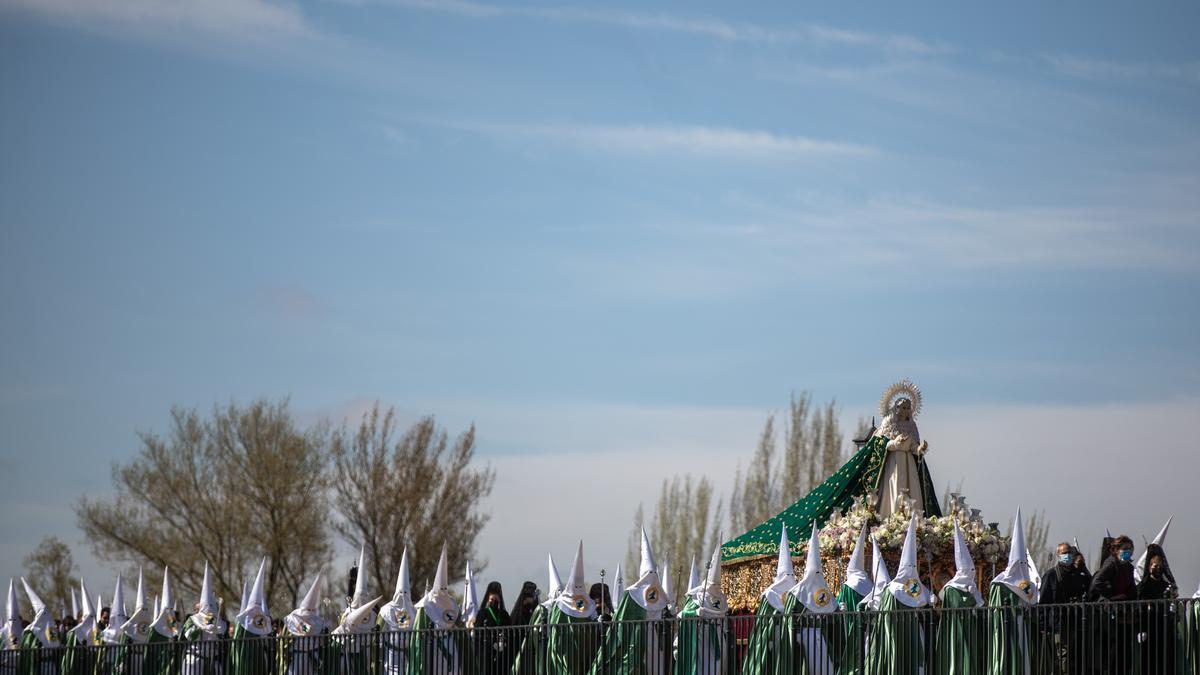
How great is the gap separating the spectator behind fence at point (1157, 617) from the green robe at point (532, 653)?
21.0ft

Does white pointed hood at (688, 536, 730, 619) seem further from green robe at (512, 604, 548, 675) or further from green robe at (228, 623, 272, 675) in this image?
green robe at (228, 623, 272, 675)

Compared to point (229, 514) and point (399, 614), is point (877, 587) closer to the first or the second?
point (399, 614)

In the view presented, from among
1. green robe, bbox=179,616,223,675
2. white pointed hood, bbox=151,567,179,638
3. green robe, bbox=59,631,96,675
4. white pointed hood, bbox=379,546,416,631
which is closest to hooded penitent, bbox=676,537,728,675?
white pointed hood, bbox=379,546,416,631

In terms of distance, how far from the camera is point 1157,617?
15352 millimetres

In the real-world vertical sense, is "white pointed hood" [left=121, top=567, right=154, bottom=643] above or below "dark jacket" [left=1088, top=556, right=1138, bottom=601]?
below

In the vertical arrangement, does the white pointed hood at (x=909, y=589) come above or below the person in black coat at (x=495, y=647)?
above

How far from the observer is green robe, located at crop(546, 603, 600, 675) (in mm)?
19094

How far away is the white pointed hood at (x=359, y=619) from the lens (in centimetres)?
2158

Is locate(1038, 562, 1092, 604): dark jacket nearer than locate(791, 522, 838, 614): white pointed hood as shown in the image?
Yes

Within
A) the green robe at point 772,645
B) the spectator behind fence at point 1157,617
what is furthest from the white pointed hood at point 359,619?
the spectator behind fence at point 1157,617

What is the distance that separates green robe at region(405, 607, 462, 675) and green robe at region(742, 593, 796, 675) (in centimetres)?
361

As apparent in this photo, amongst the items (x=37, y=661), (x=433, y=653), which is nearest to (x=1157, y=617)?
(x=433, y=653)

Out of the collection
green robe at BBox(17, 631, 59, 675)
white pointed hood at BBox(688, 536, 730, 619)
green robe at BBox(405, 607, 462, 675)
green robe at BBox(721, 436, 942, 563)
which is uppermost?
green robe at BBox(721, 436, 942, 563)

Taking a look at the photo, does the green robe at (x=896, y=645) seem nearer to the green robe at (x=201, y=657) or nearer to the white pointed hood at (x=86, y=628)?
the green robe at (x=201, y=657)
